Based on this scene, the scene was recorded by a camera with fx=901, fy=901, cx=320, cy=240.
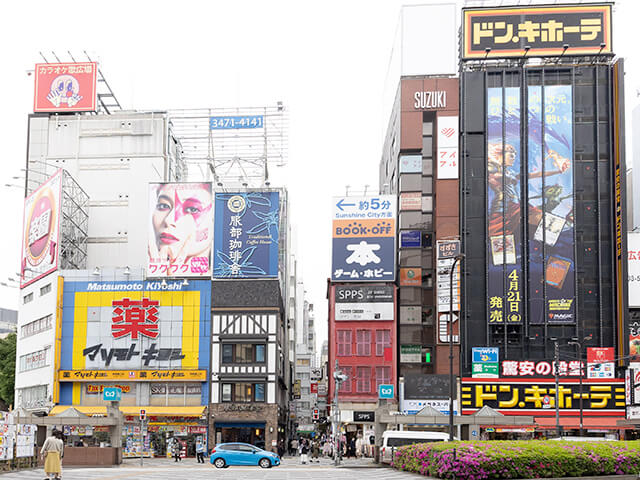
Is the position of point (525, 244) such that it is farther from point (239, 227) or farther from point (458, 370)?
point (239, 227)

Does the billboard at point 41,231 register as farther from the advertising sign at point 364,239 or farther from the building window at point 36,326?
the advertising sign at point 364,239

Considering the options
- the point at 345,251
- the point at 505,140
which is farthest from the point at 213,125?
the point at 505,140

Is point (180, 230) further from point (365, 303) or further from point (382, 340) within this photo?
point (382, 340)

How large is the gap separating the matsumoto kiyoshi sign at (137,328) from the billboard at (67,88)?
92.8 ft

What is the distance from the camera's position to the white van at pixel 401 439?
1889 inches

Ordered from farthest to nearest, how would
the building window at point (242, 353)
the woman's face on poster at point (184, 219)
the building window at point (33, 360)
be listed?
the building window at point (33, 360) < the woman's face on poster at point (184, 219) < the building window at point (242, 353)

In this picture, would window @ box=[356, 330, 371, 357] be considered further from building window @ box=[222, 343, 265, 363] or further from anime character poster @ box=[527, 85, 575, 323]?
anime character poster @ box=[527, 85, 575, 323]

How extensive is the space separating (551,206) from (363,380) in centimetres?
2190

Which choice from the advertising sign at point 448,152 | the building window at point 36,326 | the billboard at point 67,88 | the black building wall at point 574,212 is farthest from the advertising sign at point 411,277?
the billboard at point 67,88

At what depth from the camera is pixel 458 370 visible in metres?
75.7

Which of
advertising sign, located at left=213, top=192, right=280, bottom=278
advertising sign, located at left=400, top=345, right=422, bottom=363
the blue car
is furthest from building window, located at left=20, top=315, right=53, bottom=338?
the blue car

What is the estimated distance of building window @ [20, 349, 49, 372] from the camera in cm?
7919

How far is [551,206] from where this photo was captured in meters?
77.2

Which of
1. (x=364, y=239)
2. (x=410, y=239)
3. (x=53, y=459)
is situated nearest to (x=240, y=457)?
(x=53, y=459)
